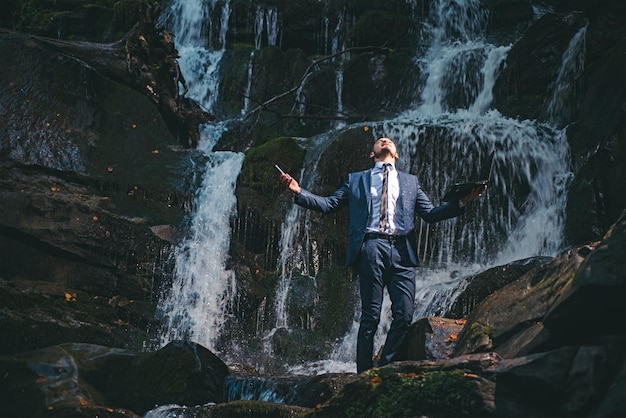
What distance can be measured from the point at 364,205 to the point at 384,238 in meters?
0.37

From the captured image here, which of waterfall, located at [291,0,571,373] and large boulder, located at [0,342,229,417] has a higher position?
waterfall, located at [291,0,571,373]

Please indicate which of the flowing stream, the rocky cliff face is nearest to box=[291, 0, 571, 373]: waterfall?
the flowing stream

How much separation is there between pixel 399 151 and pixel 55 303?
573cm

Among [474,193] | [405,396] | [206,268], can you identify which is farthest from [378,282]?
[206,268]

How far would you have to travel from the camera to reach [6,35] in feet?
47.5

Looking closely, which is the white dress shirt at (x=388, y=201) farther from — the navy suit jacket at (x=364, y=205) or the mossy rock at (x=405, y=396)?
the mossy rock at (x=405, y=396)

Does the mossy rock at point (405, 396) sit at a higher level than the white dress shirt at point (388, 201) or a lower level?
lower

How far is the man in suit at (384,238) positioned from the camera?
23.4ft

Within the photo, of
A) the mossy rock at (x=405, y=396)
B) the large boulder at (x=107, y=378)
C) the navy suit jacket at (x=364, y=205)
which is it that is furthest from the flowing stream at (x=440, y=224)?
the mossy rock at (x=405, y=396)

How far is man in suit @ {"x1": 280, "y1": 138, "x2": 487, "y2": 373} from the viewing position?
7.13 m

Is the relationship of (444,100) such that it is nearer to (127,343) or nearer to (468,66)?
(468,66)

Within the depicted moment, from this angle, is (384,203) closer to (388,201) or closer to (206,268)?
(388,201)

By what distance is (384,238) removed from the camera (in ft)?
23.7

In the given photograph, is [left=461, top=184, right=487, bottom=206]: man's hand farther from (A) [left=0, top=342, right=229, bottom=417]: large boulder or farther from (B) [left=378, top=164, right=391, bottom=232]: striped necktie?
(A) [left=0, top=342, right=229, bottom=417]: large boulder
